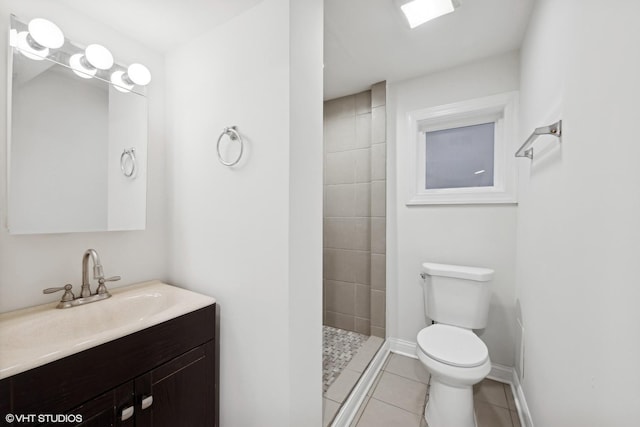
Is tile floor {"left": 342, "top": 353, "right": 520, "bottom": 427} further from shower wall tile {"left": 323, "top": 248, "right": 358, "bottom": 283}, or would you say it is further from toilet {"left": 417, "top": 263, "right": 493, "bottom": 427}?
shower wall tile {"left": 323, "top": 248, "right": 358, "bottom": 283}

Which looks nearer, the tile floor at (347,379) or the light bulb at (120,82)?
the light bulb at (120,82)

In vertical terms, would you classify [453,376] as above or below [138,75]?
below

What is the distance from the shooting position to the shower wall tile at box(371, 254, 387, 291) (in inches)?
86.2

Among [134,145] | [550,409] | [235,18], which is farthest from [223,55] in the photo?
[550,409]

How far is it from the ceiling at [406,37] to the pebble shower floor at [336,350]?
2247mm

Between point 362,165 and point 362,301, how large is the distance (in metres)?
1.25

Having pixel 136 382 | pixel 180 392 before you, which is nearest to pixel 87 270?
pixel 136 382

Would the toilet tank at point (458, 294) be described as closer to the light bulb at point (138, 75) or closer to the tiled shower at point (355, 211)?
the tiled shower at point (355, 211)

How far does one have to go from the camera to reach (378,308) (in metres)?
2.23

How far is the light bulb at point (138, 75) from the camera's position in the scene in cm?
132

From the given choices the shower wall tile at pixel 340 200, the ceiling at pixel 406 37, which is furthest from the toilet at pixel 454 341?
the ceiling at pixel 406 37

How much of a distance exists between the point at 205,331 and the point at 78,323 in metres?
0.50

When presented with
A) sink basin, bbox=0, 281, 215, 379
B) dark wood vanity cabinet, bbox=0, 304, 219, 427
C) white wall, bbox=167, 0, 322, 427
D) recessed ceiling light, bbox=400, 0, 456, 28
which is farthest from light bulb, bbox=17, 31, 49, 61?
recessed ceiling light, bbox=400, 0, 456, 28

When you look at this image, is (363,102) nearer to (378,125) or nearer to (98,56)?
(378,125)
